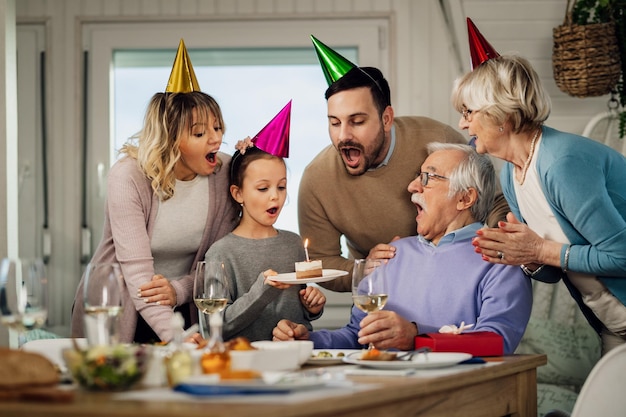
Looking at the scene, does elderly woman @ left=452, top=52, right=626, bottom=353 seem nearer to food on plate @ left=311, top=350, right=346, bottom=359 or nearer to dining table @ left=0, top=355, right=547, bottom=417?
dining table @ left=0, top=355, right=547, bottom=417

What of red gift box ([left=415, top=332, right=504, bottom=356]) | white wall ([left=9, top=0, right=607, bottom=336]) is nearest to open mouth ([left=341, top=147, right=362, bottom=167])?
red gift box ([left=415, top=332, right=504, bottom=356])

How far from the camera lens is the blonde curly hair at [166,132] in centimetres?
270

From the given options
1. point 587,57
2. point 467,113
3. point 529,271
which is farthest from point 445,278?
Answer: point 587,57

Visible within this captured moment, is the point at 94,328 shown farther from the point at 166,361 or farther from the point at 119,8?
the point at 119,8

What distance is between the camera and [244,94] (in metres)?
4.39

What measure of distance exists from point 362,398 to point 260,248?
1.37 m

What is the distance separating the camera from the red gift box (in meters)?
2.06

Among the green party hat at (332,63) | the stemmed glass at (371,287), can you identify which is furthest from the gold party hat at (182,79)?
the stemmed glass at (371,287)

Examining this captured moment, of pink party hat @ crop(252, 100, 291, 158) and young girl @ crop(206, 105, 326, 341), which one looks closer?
young girl @ crop(206, 105, 326, 341)

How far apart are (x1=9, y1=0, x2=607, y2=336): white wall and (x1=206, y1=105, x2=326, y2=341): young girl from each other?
1578 mm

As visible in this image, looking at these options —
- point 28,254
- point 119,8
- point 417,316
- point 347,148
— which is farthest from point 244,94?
point 417,316

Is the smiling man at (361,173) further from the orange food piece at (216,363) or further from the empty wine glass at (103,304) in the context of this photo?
the orange food piece at (216,363)

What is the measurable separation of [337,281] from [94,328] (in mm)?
1494

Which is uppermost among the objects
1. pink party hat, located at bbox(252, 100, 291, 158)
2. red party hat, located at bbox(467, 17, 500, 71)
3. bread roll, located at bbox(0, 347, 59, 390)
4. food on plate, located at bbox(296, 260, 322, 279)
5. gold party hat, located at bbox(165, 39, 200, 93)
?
red party hat, located at bbox(467, 17, 500, 71)
